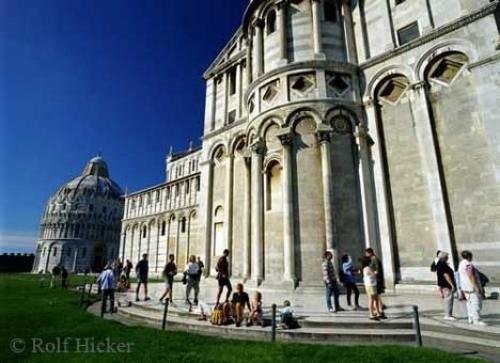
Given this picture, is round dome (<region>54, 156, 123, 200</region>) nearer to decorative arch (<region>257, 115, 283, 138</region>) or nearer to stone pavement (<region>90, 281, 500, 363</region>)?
decorative arch (<region>257, 115, 283, 138</region>)

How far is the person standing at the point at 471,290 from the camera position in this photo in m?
6.86

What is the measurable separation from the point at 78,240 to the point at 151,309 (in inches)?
3507

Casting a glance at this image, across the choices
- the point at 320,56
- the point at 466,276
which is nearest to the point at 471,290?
the point at 466,276

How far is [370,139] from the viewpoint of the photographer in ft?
48.1

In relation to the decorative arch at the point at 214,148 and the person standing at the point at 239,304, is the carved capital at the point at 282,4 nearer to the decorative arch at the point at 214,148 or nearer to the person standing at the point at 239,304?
the decorative arch at the point at 214,148

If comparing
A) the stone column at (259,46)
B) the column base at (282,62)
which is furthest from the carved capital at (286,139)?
the stone column at (259,46)

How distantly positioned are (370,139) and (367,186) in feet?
7.60

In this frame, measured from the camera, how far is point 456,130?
488 inches

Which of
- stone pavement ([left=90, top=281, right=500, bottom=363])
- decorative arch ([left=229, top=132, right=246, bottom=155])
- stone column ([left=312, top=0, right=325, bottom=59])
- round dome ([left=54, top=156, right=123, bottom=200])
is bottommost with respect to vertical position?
stone pavement ([left=90, top=281, right=500, bottom=363])

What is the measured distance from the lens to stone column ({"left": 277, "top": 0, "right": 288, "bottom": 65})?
54.2 feet

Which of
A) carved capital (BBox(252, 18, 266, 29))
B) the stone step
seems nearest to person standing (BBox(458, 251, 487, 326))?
the stone step

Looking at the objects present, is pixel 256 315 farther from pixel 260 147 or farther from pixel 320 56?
pixel 320 56

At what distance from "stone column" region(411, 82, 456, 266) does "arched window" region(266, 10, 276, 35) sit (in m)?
8.82

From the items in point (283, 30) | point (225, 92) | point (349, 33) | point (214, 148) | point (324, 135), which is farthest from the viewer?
point (225, 92)
